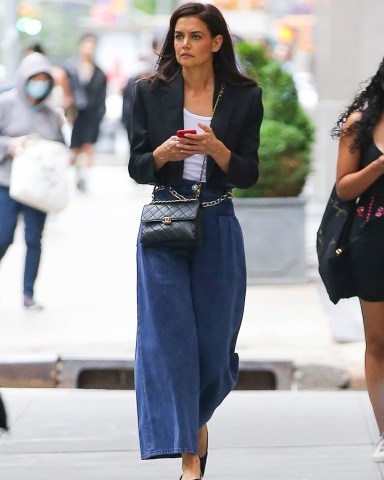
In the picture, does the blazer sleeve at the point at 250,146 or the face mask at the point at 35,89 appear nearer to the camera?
the blazer sleeve at the point at 250,146

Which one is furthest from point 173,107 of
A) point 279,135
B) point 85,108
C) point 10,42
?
point 85,108

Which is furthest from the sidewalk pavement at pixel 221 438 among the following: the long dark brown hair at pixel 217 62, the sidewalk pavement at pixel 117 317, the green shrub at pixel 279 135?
the green shrub at pixel 279 135

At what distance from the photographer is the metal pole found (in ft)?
42.6

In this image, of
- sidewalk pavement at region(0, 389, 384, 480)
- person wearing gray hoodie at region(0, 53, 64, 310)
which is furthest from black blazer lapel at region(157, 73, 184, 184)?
person wearing gray hoodie at region(0, 53, 64, 310)

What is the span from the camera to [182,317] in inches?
185

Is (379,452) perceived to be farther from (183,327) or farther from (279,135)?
(279,135)

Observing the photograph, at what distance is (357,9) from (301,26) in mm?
57125

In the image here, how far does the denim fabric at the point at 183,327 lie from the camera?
4.71 meters

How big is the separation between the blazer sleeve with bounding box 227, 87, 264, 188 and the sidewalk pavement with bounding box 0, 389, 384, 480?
1337mm

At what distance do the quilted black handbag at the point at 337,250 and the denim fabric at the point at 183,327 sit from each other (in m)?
0.54

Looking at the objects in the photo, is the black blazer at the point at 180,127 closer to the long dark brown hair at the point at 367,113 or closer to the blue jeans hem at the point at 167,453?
the long dark brown hair at the point at 367,113

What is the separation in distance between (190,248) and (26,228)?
426 centimetres

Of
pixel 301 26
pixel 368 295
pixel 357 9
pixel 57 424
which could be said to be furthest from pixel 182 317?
pixel 301 26

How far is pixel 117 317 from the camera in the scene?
8.73 metres
